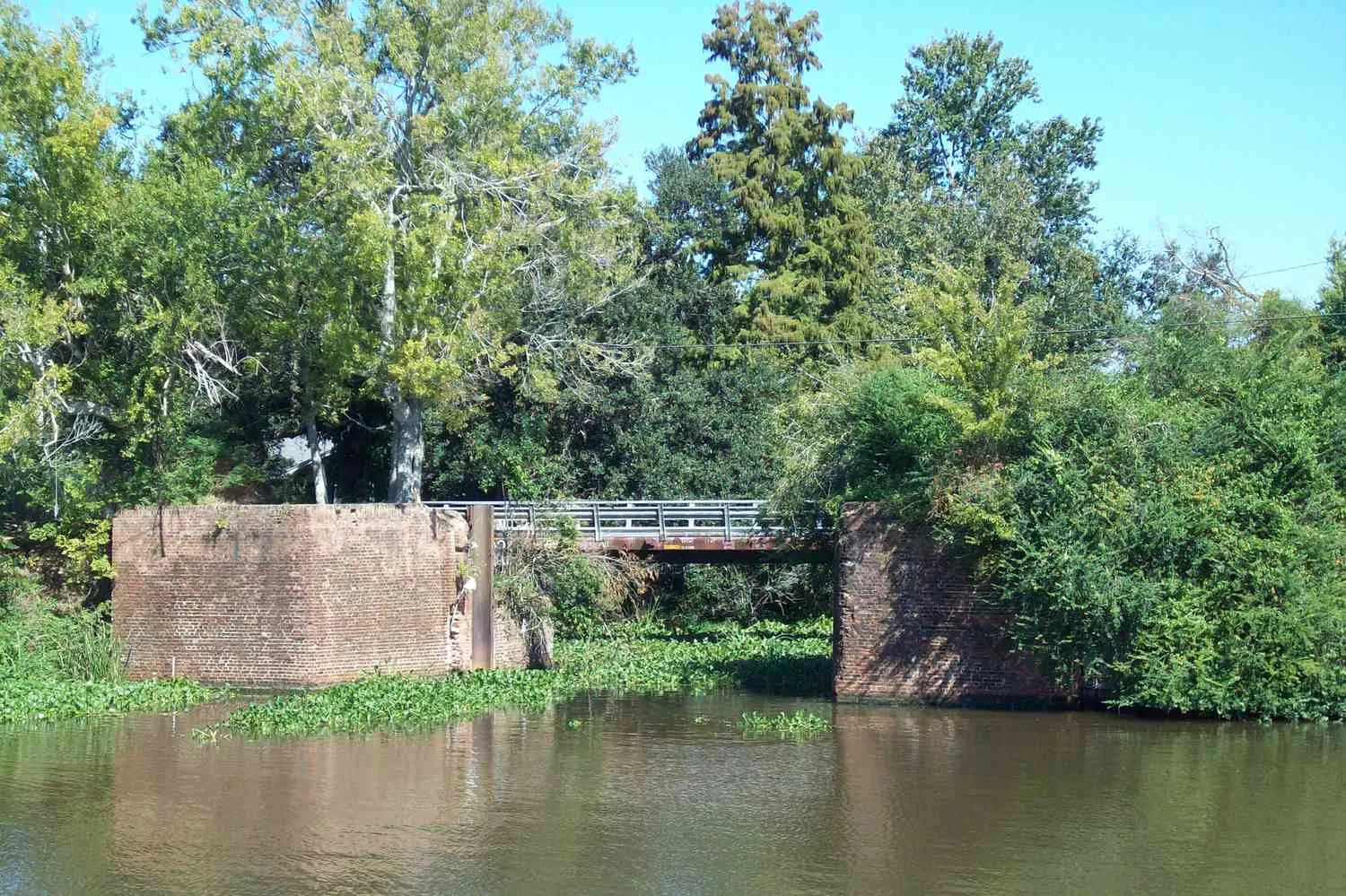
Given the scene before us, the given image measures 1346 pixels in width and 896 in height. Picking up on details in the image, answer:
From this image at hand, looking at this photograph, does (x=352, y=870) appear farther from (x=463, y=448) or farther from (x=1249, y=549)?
(x=463, y=448)

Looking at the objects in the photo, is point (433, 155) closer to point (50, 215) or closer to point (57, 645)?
point (50, 215)

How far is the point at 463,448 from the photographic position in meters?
37.9

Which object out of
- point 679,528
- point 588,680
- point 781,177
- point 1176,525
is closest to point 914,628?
point 1176,525

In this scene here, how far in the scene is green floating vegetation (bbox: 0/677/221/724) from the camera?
2150 centimetres

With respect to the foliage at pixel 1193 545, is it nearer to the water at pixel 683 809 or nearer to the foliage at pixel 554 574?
the water at pixel 683 809

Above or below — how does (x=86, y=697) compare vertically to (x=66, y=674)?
below

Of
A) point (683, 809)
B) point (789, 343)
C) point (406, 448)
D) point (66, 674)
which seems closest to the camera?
point (683, 809)

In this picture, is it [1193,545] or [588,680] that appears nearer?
[1193,545]

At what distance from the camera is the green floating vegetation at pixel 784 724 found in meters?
20.8

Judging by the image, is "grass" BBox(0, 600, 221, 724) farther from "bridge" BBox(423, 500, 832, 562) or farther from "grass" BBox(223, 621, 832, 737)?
"bridge" BBox(423, 500, 832, 562)

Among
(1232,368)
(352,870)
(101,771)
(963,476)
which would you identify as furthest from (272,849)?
(1232,368)

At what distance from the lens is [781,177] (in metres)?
45.9

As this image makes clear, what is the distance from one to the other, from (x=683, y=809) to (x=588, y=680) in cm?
1191

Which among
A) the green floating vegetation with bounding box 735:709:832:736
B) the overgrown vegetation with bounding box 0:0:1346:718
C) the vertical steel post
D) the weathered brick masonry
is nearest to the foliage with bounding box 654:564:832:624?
the overgrown vegetation with bounding box 0:0:1346:718
